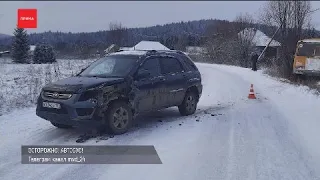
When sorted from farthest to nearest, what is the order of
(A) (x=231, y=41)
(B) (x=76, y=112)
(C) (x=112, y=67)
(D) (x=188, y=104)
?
1. (A) (x=231, y=41)
2. (D) (x=188, y=104)
3. (C) (x=112, y=67)
4. (B) (x=76, y=112)

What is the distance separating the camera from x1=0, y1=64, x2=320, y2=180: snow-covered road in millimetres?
5289

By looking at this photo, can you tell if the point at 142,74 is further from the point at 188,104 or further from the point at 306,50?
the point at 306,50

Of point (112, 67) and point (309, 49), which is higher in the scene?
point (309, 49)

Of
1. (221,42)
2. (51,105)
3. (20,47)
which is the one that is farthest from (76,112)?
(221,42)

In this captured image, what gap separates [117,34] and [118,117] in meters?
45.2

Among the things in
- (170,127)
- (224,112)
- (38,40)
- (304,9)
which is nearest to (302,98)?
(224,112)

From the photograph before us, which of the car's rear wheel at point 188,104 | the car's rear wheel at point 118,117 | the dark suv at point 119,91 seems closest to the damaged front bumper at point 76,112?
the dark suv at point 119,91

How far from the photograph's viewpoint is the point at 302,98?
13289 mm

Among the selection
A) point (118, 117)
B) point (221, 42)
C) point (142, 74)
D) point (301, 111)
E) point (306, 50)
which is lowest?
point (301, 111)

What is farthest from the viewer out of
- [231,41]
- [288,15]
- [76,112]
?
[231,41]

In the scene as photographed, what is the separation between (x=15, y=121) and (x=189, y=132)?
4049 mm

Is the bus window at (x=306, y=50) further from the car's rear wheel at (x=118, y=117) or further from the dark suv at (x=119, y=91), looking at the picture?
the car's rear wheel at (x=118, y=117)

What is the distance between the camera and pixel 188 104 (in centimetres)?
967
